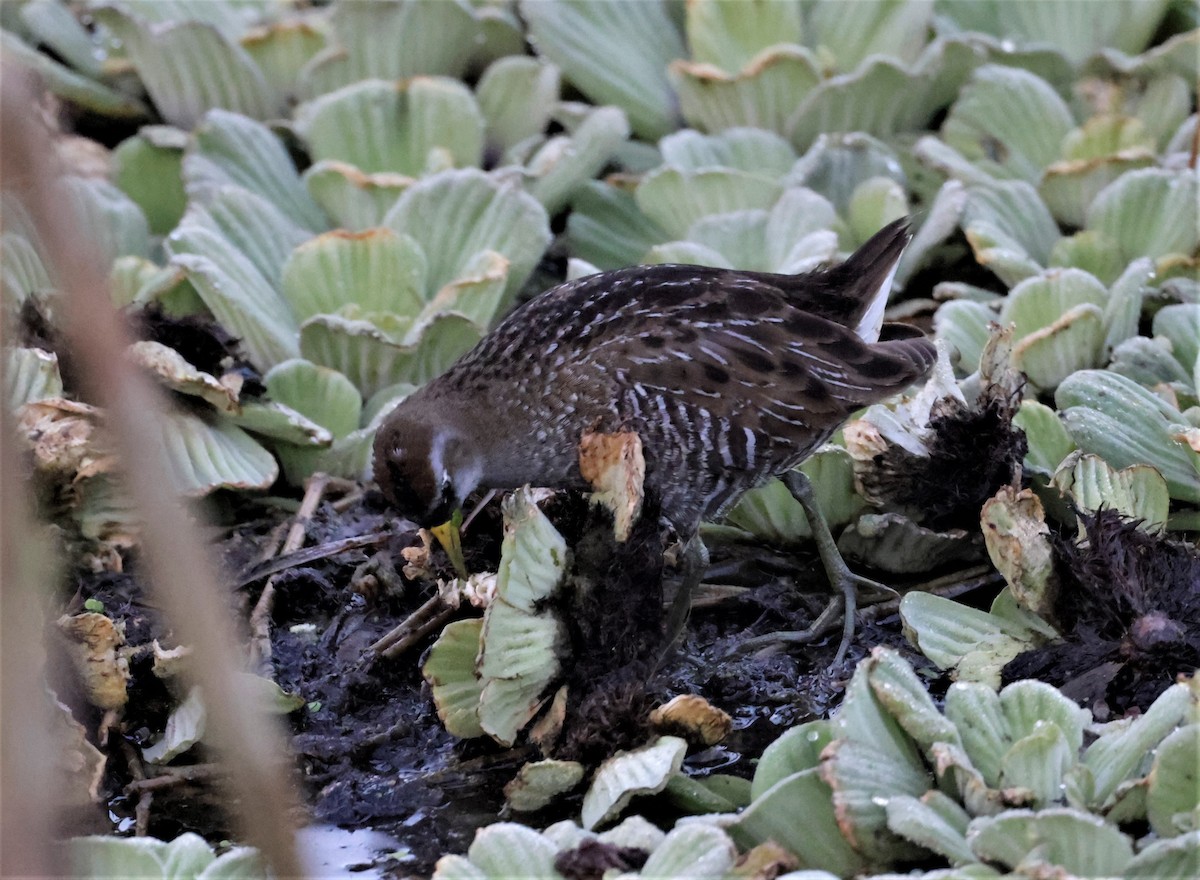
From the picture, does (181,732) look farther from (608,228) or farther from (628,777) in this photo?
(608,228)

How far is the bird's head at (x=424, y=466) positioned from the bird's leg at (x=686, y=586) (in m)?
0.52

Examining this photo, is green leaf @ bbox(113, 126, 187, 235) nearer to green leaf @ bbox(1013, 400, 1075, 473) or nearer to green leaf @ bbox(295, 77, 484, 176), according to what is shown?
green leaf @ bbox(295, 77, 484, 176)

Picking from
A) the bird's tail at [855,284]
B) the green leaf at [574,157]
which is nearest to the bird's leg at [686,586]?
the bird's tail at [855,284]

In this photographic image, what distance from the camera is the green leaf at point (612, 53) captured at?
4984mm

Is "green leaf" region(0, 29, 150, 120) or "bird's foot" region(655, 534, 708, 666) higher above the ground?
"green leaf" region(0, 29, 150, 120)

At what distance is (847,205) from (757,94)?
498 millimetres

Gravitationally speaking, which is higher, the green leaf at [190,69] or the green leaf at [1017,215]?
the green leaf at [190,69]

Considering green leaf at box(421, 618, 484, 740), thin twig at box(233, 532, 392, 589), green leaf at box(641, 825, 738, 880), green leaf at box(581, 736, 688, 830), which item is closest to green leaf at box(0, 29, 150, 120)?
thin twig at box(233, 532, 392, 589)

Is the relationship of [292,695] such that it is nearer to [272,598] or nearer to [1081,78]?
[272,598]

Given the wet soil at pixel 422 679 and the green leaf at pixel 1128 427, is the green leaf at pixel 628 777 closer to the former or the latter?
the wet soil at pixel 422 679

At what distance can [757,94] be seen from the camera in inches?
187

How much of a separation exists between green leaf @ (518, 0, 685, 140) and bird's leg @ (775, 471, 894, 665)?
2.08 meters

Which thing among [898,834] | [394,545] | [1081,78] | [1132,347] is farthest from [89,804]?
[1081,78]

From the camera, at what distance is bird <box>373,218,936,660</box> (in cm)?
319
